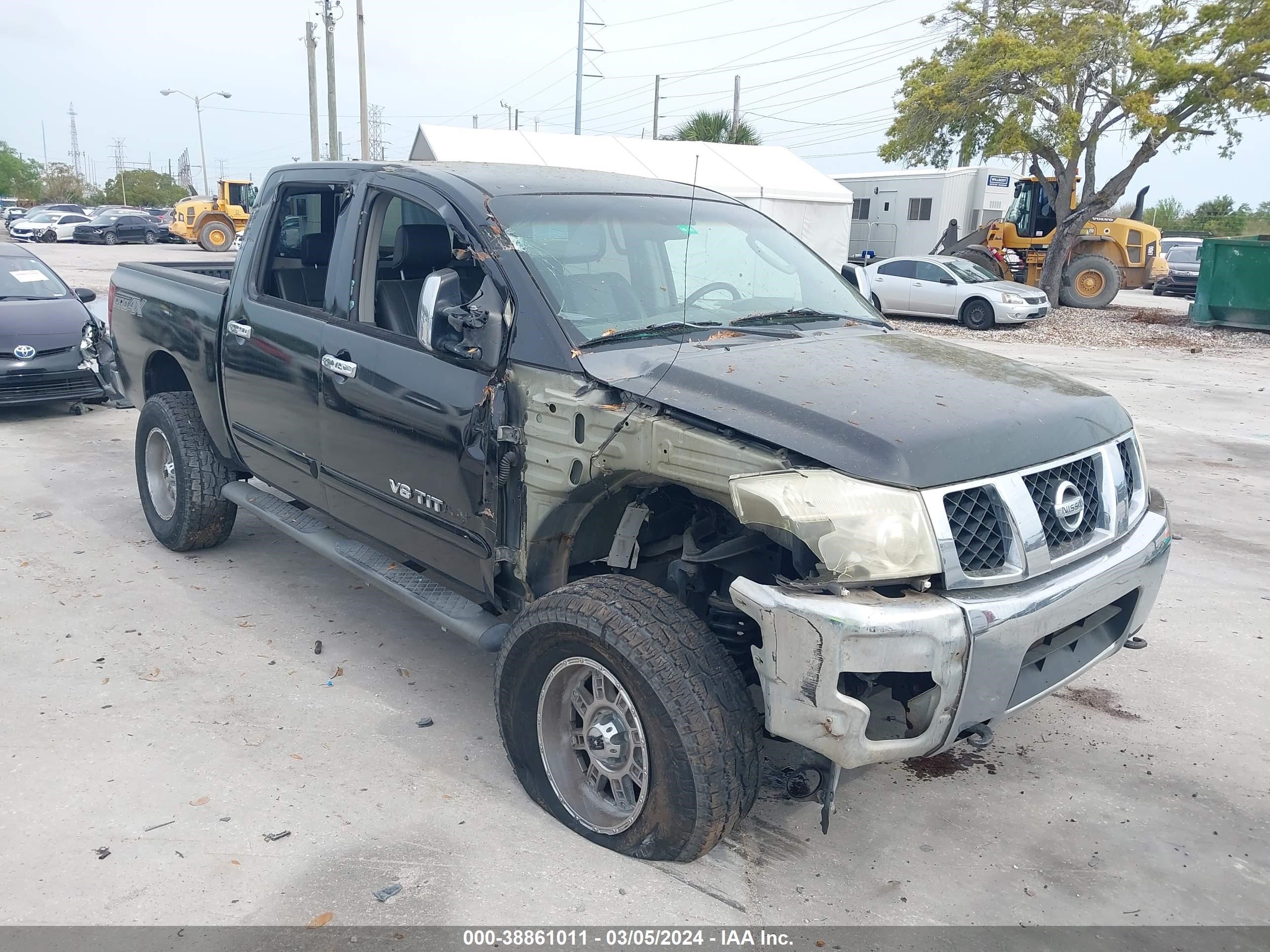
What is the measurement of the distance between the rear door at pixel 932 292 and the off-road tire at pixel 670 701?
18038mm

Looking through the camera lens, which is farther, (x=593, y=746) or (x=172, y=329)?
(x=172, y=329)

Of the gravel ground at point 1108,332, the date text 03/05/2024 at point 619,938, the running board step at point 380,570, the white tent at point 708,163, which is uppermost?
the white tent at point 708,163

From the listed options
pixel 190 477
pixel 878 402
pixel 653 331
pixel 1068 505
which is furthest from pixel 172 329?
pixel 1068 505

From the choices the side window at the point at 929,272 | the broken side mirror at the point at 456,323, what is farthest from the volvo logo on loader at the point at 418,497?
the side window at the point at 929,272

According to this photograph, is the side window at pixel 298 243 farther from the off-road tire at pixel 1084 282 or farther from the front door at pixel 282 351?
the off-road tire at pixel 1084 282

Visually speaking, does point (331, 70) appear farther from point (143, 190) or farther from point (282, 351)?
point (143, 190)

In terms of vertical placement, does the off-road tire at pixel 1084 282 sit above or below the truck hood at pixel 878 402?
below

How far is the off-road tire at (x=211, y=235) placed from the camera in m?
36.8

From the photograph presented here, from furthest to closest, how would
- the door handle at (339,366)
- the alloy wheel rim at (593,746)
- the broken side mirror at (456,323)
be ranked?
1. the door handle at (339,366)
2. the broken side mirror at (456,323)
3. the alloy wheel rim at (593,746)

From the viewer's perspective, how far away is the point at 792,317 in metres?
3.86

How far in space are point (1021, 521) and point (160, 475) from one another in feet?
16.1

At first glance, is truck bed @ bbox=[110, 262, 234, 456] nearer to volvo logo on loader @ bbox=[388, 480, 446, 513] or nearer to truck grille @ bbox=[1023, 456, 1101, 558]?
volvo logo on loader @ bbox=[388, 480, 446, 513]

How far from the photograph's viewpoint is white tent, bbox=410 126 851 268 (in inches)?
701

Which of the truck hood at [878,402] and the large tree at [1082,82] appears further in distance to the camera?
the large tree at [1082,82]
